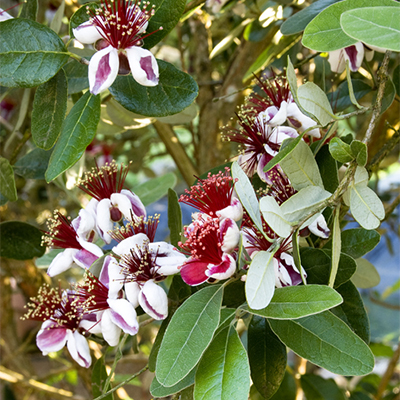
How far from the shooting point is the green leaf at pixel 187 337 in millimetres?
312

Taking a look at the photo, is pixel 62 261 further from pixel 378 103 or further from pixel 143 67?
pixel 378 103

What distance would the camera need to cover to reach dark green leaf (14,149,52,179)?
0.61m

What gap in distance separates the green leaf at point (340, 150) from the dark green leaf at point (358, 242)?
10cm

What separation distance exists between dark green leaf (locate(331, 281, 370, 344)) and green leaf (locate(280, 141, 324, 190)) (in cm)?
11

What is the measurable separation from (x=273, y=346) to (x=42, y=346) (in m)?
0.22

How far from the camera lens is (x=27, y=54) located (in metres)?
0.40

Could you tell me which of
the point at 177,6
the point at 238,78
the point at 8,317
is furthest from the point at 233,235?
the point at 8,317

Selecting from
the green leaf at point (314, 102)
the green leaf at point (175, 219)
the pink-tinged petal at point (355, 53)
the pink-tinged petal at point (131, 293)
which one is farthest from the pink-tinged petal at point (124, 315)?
the pink-tinged petal at point (355, 53)

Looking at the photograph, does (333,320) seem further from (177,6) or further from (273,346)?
(177,6)

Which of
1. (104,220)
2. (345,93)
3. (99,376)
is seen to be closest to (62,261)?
(104,220)

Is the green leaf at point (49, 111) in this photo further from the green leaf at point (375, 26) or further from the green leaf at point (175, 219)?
the green leaf at point (375, 26)

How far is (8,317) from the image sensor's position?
1.21 metres

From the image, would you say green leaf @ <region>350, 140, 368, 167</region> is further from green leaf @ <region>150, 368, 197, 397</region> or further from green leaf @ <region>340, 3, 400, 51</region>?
green leaf @ <region>150, 368, 197, 397</region>

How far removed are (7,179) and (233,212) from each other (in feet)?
0.82
